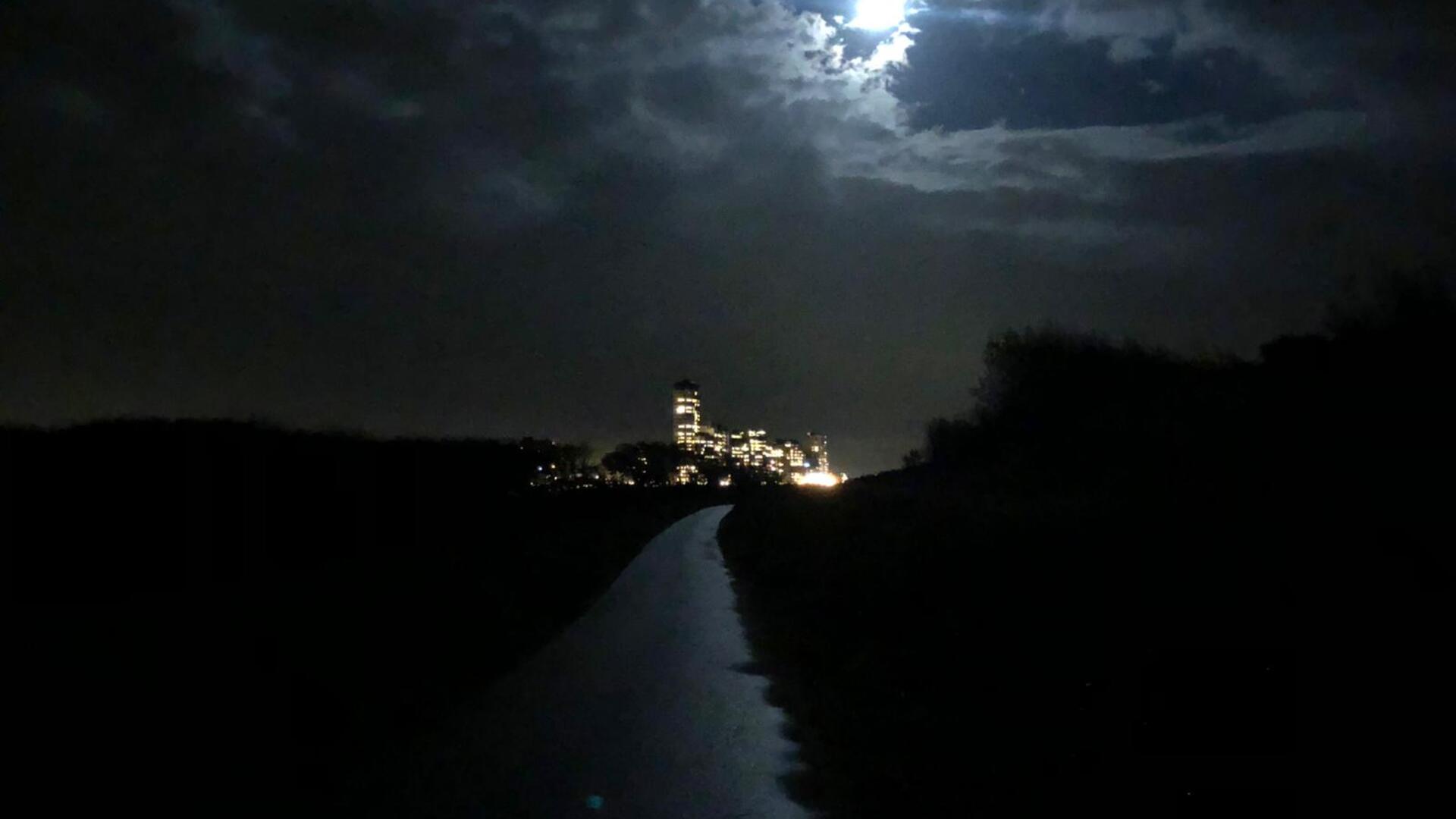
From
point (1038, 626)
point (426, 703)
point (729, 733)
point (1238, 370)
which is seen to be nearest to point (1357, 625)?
point (1038, 626)

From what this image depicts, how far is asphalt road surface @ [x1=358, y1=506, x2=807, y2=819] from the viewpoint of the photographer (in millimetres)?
8219

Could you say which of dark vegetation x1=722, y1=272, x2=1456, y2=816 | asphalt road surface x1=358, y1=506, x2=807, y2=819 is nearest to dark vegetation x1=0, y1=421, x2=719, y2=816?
asphalt road surface x1=358, y1=506, x2=807, y2=819

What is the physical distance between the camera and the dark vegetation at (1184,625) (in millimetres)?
7871

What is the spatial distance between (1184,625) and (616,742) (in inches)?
214

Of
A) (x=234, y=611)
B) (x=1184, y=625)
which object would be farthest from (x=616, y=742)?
(x=234, y=611)

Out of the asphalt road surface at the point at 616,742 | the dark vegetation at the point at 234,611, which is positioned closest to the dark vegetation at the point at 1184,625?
the asphalt road surface at the point at 616,742

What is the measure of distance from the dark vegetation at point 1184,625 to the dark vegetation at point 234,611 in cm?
471

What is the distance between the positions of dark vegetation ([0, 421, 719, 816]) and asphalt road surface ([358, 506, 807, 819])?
71 cm

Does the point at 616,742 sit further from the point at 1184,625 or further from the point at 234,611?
the point at 234,611

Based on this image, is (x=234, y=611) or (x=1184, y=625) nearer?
(x=1184, y=625)

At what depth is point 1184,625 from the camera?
1027 centimetres

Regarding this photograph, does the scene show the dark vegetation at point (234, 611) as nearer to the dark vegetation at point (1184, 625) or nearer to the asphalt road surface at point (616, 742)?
the asphalt road surface at point (616, 742)

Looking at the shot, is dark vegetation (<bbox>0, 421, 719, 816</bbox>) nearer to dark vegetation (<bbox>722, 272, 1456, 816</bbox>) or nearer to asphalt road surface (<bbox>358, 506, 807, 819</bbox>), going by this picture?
asphalt road surface (<bbox>358, 506, 807, 819</bbox>)

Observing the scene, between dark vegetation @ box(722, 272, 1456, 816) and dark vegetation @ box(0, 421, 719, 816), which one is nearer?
dark vegetation @ box(722, 272, 1456, 816)
